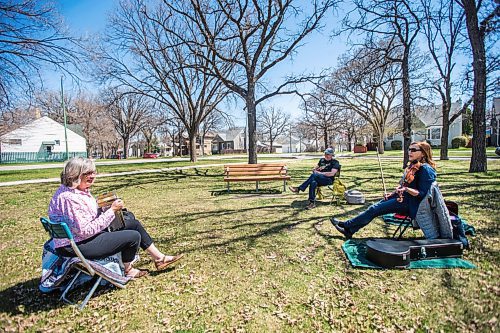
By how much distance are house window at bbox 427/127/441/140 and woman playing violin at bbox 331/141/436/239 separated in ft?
159

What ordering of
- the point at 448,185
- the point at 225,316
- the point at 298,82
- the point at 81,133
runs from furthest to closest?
the point at 81,133 → the point at 298,82 → the point at 448,185 → the point at 225,316

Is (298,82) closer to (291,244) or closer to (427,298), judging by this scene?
(291,244)

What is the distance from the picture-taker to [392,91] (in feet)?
103

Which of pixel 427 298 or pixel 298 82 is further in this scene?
pixel 298 82

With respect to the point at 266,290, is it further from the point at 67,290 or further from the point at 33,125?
the point at 33,125

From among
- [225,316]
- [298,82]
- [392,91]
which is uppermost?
[392,91]

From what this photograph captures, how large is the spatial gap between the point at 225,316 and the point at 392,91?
1352 inches

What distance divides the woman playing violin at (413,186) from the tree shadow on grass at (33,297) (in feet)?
13.1

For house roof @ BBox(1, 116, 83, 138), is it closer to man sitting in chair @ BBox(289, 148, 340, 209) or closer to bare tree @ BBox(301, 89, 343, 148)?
bare tree @ BBox(301, 89, 343, 148)

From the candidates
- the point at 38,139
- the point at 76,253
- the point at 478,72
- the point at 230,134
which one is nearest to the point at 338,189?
the point at 76,253

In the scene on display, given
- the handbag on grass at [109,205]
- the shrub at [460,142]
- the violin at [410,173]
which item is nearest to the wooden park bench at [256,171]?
the violin at [410,173]

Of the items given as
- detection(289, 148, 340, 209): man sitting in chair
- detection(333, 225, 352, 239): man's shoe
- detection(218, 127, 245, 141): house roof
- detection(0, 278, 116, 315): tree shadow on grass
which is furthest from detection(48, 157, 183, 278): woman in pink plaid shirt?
detection(218, 127, 245, 141): house roof

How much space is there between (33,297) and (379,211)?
4758mm

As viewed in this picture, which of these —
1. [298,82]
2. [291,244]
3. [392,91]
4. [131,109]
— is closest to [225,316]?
[291,244]
